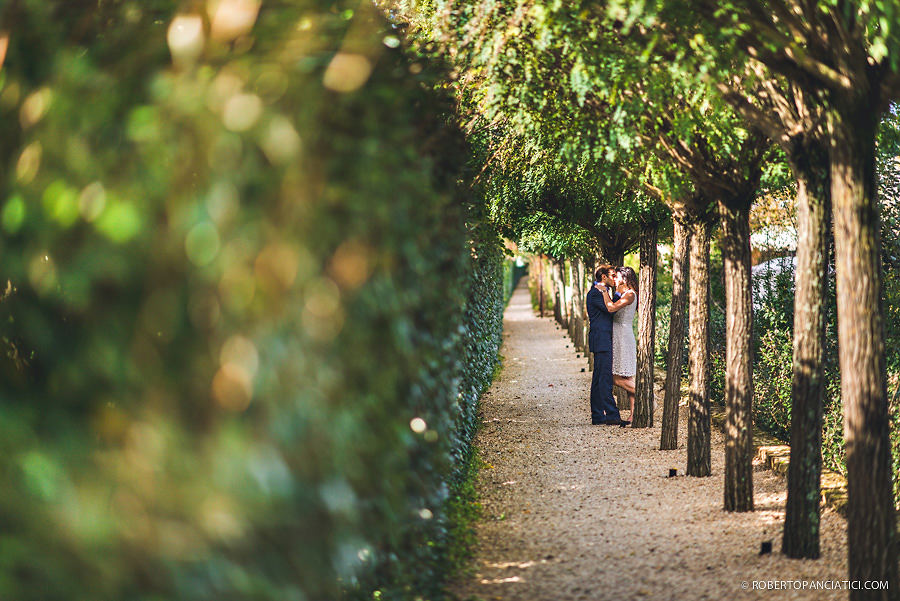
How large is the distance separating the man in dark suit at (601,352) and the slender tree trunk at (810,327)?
5.80 metres

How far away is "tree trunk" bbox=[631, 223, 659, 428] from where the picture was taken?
10.5m

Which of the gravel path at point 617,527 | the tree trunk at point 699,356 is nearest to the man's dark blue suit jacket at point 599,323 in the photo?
the gravel path at point 617,527

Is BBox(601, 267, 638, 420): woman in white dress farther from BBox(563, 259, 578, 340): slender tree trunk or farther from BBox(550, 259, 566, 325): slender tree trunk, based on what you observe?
BBox(550, 259, 566, 325): slender tree trunk

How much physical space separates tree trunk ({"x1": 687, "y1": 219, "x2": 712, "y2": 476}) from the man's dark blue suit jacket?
3145 millimetres

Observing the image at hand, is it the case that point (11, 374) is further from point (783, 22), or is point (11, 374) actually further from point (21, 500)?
point (783, 22)

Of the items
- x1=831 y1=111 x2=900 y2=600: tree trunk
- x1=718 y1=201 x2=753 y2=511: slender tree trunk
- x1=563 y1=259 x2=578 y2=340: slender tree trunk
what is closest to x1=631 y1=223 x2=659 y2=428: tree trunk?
x1=718 y1=201 x2=753 y2=511: slender tree trunk

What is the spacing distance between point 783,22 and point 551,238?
622cm

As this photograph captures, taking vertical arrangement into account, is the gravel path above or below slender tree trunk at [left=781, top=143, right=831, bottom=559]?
below

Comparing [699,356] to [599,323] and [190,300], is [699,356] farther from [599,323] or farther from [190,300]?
[190,300]

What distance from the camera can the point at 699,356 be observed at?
303 inches

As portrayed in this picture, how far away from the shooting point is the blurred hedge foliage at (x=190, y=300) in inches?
67.6

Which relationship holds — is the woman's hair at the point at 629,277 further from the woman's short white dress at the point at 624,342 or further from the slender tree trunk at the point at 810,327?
the slender tree trunk at the point at 810,327

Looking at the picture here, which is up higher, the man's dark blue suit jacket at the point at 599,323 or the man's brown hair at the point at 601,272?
the man's brown hair at the point at 601,272

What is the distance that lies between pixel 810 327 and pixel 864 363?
0.82m
